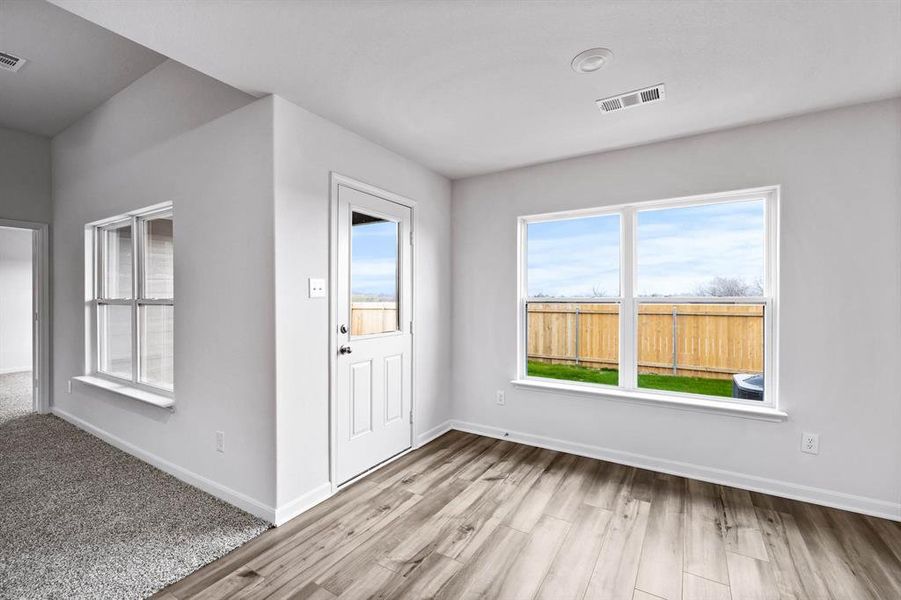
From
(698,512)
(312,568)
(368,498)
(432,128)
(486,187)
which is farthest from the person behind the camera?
(486,187)

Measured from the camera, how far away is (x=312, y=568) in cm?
194

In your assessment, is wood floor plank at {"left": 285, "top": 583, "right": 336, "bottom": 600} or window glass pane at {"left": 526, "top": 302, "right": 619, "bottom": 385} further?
window glass pane at {"left": 526, "top": 302, "right": 619, "bottom": 385}

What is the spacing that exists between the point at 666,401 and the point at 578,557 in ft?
4.80

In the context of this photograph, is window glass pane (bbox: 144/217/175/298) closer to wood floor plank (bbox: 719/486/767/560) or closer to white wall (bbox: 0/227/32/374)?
wood floor plank (bbox: 719/486/767/560)

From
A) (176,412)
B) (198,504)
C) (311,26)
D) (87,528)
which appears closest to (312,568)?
(198,504)

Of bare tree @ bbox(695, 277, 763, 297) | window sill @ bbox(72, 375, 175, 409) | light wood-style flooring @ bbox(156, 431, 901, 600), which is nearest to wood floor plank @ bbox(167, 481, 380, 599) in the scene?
light wood-style flooring @ bbox(156, 431, 901, 600)

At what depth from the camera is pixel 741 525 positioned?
231 centimetres

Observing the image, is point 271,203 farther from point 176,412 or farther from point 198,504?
point 198,504

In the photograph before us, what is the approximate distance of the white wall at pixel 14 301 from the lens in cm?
661

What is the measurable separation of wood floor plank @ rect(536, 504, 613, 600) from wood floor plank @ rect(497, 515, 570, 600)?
0.03 metres

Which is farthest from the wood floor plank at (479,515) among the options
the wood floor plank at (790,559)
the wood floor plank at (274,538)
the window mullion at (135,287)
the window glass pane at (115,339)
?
the window glass pane at (115,339)

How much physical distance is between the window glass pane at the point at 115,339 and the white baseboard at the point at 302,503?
2.20 metres

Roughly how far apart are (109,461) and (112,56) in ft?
9.91

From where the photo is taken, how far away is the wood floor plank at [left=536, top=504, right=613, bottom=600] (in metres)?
1.81
